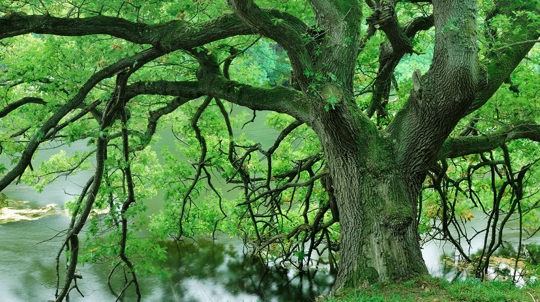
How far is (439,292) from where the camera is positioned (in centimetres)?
538

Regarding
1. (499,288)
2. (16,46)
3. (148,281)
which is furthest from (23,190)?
(499,288)

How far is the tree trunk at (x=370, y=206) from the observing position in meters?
5.81

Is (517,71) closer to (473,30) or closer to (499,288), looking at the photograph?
(473,30)

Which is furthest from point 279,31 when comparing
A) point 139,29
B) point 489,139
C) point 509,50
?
point 489,139

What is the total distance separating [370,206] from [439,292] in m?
1.16

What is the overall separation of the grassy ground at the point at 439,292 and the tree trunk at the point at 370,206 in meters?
0.18

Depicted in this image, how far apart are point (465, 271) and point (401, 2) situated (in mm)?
8556

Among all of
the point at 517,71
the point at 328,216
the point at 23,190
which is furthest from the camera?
the point at 23,190

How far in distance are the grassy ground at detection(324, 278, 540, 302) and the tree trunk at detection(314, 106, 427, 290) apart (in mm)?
176

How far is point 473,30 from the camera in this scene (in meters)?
5.45

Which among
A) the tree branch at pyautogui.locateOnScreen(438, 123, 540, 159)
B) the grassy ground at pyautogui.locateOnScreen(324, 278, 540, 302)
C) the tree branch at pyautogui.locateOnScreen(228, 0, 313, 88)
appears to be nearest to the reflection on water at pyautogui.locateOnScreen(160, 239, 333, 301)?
the tree branch at pyautogui.locateOnScreen(438, 123, 540, 159)

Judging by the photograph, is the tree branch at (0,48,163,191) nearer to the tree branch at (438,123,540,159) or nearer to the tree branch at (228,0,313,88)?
the tree branch at (228,0,313,88)

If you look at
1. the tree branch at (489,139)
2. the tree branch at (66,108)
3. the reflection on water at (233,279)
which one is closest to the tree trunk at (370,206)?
the tree branch at (489,139)

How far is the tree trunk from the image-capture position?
5809mm
